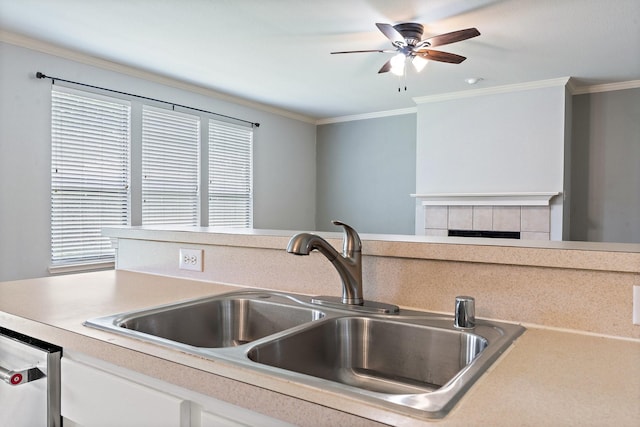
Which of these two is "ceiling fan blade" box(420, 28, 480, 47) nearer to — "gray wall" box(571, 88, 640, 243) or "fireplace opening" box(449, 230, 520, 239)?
"fireplace opening" box(449, 230, 520, 239)

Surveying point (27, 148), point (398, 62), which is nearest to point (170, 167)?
point (27, 148)

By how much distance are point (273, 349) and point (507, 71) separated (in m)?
4.11

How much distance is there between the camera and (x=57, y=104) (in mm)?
3609

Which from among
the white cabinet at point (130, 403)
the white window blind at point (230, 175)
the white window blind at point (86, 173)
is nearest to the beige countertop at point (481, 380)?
the white cabinet at point (130, 403)

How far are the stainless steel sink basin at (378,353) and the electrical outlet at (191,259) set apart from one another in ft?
2.47

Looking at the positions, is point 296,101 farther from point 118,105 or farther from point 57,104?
point 57,104

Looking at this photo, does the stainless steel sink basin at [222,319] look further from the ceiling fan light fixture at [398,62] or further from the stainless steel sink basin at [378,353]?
the ceiling fan light fixture at [398,62]

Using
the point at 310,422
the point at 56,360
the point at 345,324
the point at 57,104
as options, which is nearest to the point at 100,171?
the point at 57,104

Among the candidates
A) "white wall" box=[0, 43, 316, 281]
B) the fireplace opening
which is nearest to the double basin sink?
"white wall" box=[0, 43, 316, 281]

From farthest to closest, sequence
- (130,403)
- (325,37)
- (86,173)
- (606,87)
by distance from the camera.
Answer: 1. (606,87)
2. (86,173)
3. (325,37)
4. (130,403)

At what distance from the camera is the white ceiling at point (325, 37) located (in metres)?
2.87

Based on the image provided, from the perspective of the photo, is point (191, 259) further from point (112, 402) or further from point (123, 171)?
point (123, 171)

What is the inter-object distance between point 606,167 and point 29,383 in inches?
206

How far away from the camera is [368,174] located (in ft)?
20.4
